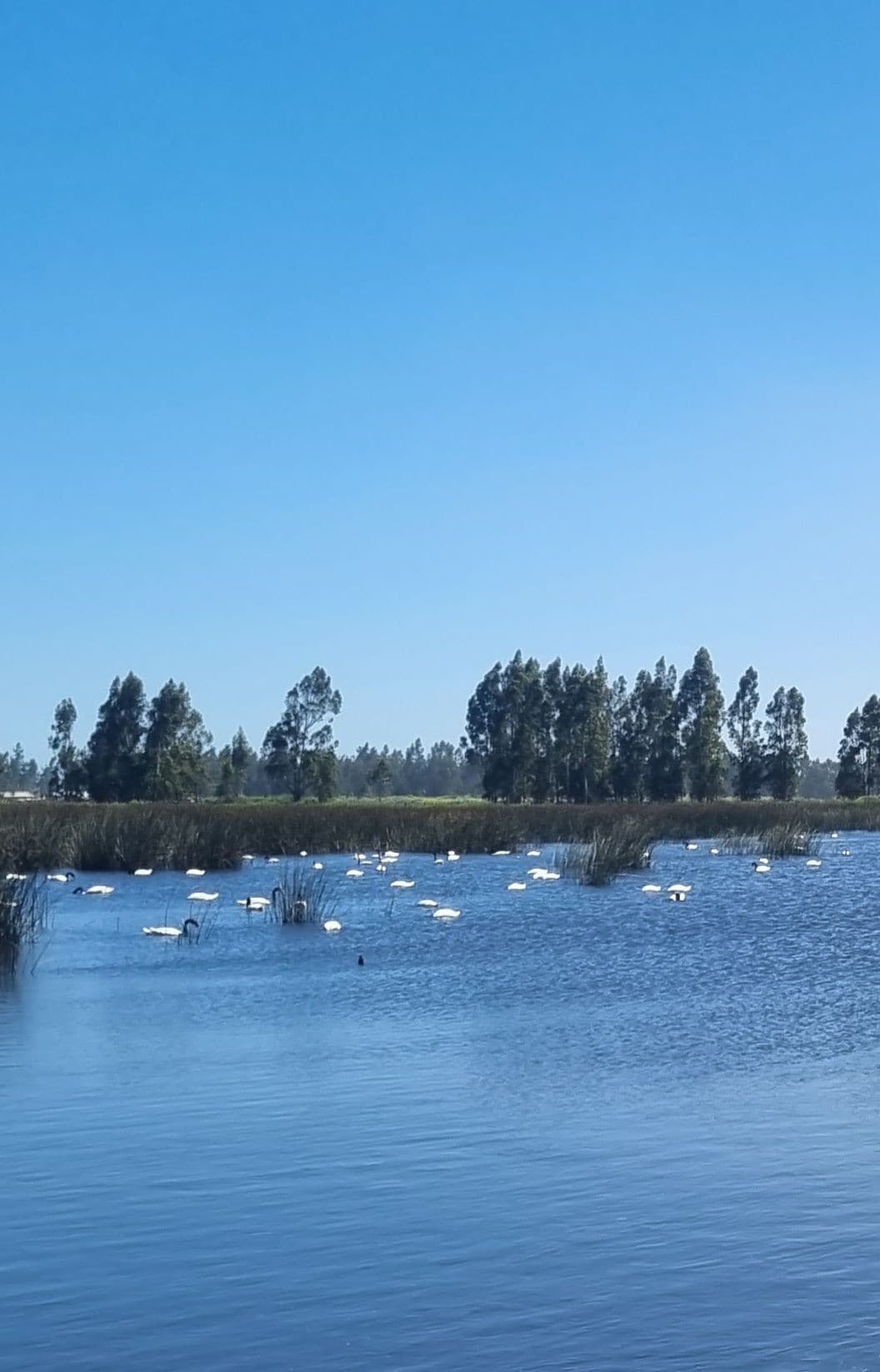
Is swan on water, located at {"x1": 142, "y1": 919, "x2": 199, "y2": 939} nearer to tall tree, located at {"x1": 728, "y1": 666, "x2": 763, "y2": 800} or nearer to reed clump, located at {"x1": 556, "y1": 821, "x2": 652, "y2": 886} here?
reed clump, located at {"x1": 556, "y1": 821, "x2": 652, "y2": 886}

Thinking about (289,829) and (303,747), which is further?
(303,747)

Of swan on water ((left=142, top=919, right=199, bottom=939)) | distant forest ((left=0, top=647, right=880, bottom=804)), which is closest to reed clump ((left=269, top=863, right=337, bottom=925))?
swan on water ((left=142, top=919, right=199, bottom=939))

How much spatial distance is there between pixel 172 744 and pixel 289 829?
4378cm

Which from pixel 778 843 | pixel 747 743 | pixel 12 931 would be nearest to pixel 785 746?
pixel 747 743

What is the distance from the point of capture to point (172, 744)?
277 feet

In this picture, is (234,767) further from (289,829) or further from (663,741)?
(289,829)

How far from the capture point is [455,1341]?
6.42m

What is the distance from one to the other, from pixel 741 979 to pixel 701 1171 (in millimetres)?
9456

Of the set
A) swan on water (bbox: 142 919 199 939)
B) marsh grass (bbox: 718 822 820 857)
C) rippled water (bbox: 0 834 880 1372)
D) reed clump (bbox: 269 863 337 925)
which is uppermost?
marsh grass (bbox: 718 822 820 857)

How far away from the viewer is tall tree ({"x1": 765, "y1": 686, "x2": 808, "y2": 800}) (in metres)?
94.8

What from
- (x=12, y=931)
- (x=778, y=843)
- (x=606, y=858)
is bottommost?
(x=12, y=931)

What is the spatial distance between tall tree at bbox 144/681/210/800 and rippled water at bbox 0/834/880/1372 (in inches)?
2531

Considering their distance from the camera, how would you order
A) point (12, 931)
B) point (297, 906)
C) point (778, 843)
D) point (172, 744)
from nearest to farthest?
1. point (12, 931)
2. point (297, 906)
3. point (778, 843)
4. point (172, 744)

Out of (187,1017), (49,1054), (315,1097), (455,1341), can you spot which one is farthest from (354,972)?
(455,1341)
